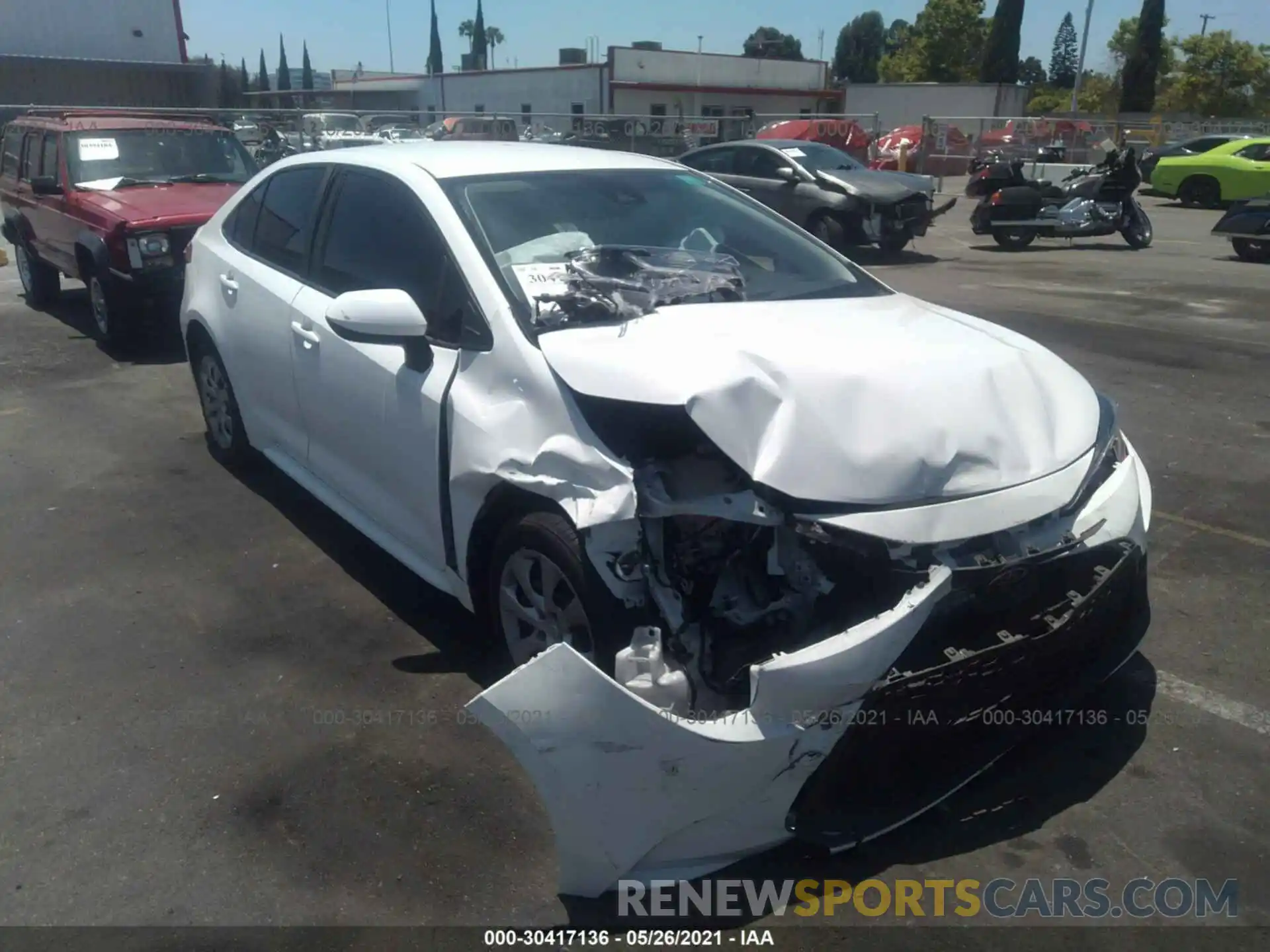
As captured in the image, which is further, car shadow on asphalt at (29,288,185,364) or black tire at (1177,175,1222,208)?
black tire at (1177,175,1222,208)

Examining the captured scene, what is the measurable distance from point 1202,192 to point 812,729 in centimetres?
2414

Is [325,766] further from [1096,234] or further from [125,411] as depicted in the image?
[1096,234]

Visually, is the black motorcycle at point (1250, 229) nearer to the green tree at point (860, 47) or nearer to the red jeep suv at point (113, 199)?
the red jeep suv at point (113, 199)

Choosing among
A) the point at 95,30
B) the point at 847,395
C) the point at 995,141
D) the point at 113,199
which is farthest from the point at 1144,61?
the point at 847,395

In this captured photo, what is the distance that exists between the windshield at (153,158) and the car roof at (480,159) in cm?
545

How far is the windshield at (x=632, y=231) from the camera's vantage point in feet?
11.9

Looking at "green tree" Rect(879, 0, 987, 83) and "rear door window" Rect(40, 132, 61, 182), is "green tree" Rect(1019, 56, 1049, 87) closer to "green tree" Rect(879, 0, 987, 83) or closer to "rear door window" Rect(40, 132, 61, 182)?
"green tree" Rect(879, 0, 987, 83)

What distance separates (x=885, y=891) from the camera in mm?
2764

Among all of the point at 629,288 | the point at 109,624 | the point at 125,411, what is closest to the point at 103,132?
the point at 125,411

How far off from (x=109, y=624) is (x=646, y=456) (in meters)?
2.57

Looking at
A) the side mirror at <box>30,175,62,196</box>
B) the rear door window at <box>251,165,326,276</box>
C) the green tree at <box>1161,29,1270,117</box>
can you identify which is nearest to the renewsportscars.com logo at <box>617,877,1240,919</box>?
the rear door window at <box>251,165,326,276</box>

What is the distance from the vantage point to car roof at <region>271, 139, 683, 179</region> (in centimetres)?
403

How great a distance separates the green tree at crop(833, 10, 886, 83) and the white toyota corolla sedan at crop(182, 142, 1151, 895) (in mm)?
110055

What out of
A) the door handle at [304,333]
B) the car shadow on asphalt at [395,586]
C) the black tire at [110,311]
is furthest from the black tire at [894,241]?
the door handle at [304,333]
